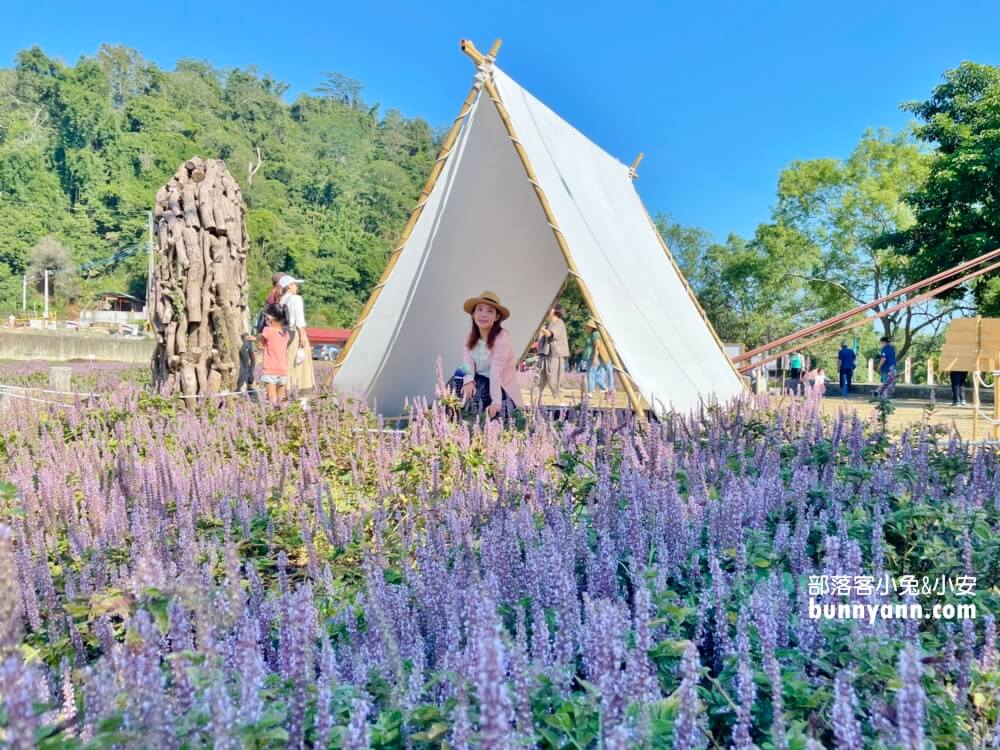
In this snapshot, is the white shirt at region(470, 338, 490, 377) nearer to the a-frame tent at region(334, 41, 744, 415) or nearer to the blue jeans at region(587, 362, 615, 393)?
the a-frame tent at region(334, 41, 744, 415)

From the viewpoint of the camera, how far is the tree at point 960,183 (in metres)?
16.1

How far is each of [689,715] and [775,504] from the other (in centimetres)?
160

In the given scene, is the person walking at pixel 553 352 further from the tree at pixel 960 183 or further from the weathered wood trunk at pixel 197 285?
the tree at pixel 960 183

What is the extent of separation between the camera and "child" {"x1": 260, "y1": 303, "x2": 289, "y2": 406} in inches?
267

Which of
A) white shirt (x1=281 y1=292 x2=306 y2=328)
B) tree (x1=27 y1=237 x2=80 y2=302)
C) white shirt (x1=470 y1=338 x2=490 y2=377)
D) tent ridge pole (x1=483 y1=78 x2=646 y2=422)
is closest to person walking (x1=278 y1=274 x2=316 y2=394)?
white shirt (x1=281 y1=292 x2=306 y2=328)

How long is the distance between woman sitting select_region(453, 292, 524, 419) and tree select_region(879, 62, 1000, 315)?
14.9 meters

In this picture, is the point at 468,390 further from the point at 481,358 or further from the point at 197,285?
the point at 197,285

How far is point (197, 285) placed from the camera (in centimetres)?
670

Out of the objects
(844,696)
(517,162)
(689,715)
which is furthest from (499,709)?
(517,162)

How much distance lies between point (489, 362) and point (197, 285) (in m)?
2.92

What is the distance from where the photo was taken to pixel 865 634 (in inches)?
56.0

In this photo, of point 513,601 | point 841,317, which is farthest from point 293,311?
point 513,601

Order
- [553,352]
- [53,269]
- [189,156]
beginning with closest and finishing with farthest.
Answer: [553,352]
[53,269]
[189,156]

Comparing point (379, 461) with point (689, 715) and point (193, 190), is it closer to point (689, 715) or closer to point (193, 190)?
point (689, 715)
